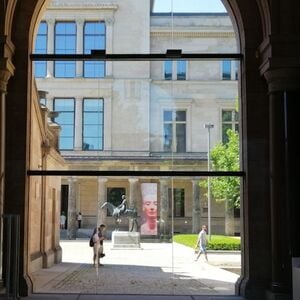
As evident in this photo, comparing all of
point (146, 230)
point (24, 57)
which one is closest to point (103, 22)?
point (24, 57)

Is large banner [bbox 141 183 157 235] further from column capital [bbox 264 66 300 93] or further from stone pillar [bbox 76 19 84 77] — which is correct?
column capital [bbox 264 66 300 93]

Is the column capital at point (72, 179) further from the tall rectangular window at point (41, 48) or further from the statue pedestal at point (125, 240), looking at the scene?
the tall rectangular window at point (41, 48)

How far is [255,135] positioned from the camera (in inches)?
522

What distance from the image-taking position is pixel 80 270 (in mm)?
15641

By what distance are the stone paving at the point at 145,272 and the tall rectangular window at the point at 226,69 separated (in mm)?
4166

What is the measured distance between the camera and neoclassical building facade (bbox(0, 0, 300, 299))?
12438 mm

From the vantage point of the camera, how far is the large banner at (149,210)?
48.2 feet

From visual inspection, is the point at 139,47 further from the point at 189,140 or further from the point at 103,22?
the point at 189,140

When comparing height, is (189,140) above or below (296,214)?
above

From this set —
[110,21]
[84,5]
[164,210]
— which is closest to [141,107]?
[110,21]

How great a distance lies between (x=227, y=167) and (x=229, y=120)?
1155 millimetres

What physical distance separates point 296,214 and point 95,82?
5777 mm

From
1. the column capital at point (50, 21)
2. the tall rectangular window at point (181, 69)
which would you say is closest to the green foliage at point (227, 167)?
the tall rectangular window at point (181, 69)

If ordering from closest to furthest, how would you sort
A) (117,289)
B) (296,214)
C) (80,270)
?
(296,214) → (117,289) → (80,270)
